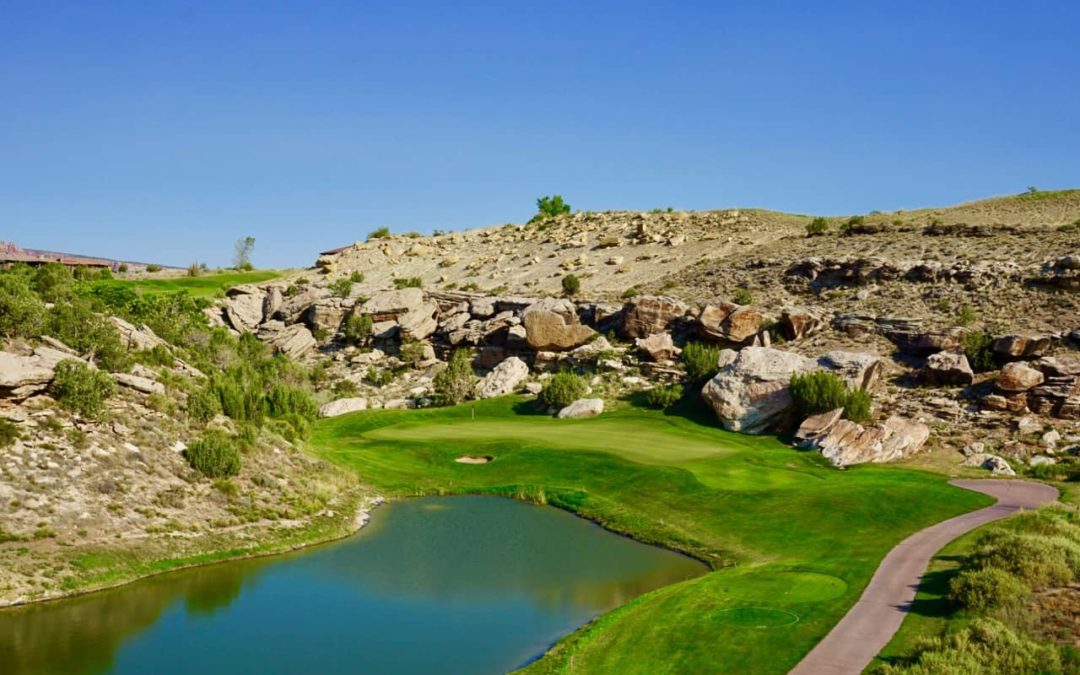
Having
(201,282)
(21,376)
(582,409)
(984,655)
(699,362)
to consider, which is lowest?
(984,655)

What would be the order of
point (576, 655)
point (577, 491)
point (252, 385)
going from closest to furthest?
point (576, 655), point (577, 491), point (252, 385)

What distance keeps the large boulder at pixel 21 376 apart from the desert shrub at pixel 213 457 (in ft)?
20.7

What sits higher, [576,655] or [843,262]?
[843,262]

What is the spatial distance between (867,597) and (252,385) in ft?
114

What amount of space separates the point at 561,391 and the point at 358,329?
28295mm

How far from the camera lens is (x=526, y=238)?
109188 mm

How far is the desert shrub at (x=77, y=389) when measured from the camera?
1344 inches

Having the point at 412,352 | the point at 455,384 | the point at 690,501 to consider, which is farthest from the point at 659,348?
the point at 690,501

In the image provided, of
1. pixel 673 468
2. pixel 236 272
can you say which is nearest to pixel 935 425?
pixel 673 468

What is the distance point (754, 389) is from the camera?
53625 millimetres

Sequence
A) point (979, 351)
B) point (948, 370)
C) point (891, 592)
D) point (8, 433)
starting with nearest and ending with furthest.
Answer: point (891, 592)
point (8, 433)
point (948, 370)
point (979, 351)

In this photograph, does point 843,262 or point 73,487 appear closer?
point 73,487

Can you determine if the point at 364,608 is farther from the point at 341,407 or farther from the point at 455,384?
the point at 341,407

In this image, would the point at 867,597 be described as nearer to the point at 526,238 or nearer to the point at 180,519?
the point at 180,519
